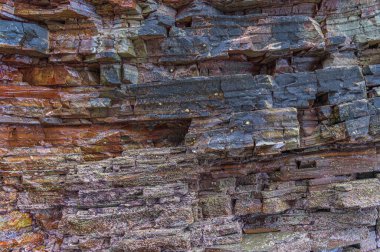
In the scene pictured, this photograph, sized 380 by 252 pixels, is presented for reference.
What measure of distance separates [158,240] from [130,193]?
4.76ft

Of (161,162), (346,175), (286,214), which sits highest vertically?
(161,162)

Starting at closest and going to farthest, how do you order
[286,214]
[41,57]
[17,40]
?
1. [17,40]
2. [41,57]
3. [286,214]

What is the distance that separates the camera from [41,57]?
7.44m

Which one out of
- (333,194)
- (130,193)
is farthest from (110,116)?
(333,194)

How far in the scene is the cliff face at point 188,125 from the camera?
7.23 m

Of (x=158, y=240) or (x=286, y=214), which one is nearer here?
(x=158, y=240)

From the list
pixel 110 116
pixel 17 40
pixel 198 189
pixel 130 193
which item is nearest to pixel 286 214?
pixel 198 189

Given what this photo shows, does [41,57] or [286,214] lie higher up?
[41,57]

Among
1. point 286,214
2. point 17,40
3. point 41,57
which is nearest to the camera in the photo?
point 17,40

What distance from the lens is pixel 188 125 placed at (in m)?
7.74

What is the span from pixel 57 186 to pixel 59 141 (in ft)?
4.24

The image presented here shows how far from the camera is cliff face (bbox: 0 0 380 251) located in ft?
23.7

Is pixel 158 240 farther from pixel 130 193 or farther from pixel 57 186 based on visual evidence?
pixel 57 186

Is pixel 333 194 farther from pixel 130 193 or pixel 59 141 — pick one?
pixel 59 141
